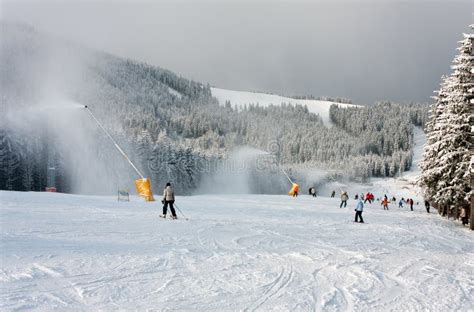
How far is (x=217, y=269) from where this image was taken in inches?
374

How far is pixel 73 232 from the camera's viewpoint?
44.8ft

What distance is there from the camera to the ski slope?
23.3ft

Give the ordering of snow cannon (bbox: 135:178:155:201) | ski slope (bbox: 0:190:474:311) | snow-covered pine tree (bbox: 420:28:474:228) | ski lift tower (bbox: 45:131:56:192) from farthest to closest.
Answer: ski lift tower (bbox: 45:131:56:192)
snow cannon (bbox: 135:178:155:201)
snow-covered pine tree (bbox: 420:28:474:228)
ski slope (bbox: 0:190:474:311)

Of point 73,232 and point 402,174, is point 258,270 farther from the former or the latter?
point 402,174

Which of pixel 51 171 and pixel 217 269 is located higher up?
pixel 51 171

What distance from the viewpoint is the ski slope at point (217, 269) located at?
7098mm

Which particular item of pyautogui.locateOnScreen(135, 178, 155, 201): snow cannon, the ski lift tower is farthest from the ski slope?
the ski lift tower

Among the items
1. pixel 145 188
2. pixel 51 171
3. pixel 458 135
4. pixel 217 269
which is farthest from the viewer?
pixel 51 171

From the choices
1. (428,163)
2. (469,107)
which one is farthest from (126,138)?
(469,107)

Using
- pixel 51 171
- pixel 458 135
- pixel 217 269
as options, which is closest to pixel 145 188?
pixel 458 135

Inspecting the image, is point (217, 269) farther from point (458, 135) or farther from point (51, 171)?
point (51, 171)

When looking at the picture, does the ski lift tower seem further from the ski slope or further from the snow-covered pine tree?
the snow-covered pine tree

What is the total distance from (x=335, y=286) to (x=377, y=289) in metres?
0.84

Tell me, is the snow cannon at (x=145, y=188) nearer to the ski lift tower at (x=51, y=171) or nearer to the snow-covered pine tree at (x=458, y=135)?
the snow-covered pine tree at (x=458, y=135)
